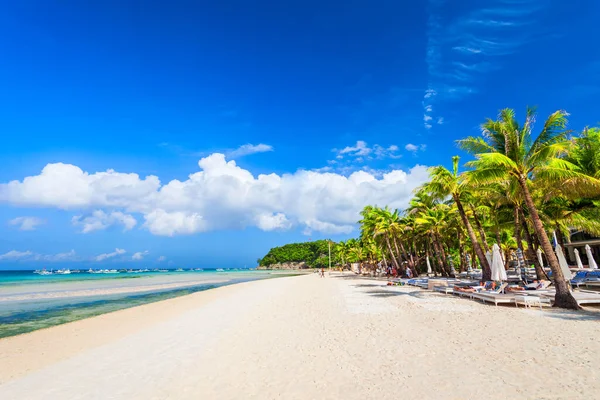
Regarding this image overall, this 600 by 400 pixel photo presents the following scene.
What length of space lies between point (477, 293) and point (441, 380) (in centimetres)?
1035

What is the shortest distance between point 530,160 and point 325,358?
11529mm

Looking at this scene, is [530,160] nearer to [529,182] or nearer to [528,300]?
[529,182]

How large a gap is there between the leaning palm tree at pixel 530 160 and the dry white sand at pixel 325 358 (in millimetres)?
2739

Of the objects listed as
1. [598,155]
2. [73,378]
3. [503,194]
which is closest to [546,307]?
[503,194]

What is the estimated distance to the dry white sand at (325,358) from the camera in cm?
495

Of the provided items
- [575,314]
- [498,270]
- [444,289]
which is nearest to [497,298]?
[575,314]

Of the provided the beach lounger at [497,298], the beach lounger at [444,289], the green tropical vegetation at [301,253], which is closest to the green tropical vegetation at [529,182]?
the beach lounger at [497,298]

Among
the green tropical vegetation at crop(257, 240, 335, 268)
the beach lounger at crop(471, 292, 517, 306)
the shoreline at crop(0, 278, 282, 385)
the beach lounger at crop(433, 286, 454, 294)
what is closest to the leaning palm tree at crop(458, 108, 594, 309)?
the beach lounger at crop(471, 292, 517, 306)

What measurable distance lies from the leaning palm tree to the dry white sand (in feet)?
8.98

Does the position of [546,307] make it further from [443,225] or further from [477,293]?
[443,225]

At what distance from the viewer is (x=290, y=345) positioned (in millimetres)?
7758

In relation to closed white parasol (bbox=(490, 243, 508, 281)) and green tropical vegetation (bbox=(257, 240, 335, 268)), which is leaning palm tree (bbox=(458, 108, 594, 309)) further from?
green tropical vegetation (bbox=(257, 240, 335, 268))

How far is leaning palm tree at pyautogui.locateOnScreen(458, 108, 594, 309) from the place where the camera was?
11.5 m

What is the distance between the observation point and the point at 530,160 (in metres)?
12.3
